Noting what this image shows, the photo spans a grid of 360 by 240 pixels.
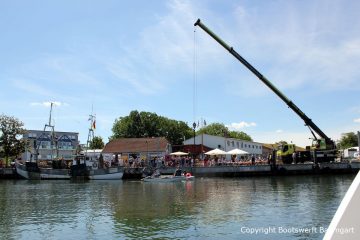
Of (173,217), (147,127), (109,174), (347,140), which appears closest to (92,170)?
(109,174)

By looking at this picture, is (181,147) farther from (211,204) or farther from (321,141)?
(211,204)

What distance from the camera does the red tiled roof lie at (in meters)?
78.9

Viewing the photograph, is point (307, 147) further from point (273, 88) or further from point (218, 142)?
point (218, 142)

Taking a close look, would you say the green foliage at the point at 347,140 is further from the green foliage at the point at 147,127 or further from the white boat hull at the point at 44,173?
the white boat hull at the point at 44,173

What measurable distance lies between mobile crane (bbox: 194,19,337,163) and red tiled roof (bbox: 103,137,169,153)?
2549cm

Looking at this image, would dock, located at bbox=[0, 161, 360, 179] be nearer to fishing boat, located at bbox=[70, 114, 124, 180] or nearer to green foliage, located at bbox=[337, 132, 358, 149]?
fishing boat, located at bbox=[70, 114, 124, 180]

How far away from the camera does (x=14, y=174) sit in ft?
203

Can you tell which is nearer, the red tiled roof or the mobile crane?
the mobile crane

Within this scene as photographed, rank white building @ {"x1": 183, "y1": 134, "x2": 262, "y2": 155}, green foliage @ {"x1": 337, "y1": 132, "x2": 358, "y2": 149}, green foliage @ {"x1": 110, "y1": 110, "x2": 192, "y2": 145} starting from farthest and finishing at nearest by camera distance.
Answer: green foliage @ {"x1": 337, "y1": 132, "x2": 358, "y2": 149} < green foliage @ {"x1": 110, "y1": 110, "x2": 192, "y2": 145} < white building @ {"x1": 183, "y1": 134, "x2": 262, "y2": 155}

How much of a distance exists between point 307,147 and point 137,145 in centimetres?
3430

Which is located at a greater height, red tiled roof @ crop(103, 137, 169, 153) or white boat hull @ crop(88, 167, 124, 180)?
red tiled roof @ crop(103, 137, 169, 153)

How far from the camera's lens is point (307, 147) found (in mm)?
61344

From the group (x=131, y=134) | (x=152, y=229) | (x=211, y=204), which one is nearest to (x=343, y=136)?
(x=131, y=134)

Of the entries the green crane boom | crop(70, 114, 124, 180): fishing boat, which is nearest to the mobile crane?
the green crane boom
